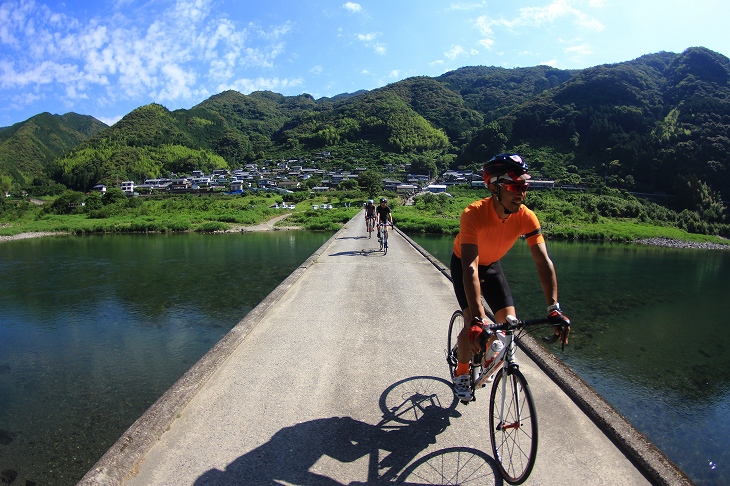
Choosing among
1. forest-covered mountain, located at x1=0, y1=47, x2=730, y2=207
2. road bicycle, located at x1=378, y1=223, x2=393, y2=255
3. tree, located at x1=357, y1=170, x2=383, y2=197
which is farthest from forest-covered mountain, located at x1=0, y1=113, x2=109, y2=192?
road bicycle, located at x1=378, y1=223, x2=393, y2=255

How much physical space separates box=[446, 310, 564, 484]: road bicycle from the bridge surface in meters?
0.15

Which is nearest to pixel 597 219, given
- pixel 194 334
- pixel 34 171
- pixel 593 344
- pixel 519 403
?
pixel 593 344

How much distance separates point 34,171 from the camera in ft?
405

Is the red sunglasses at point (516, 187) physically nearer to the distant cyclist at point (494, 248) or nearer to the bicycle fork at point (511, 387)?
the distant cyclist at point (494, 248)

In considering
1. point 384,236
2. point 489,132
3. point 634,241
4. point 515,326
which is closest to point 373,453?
point 515,326

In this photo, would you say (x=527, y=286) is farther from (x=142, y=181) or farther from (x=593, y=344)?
(x=142, y=181)

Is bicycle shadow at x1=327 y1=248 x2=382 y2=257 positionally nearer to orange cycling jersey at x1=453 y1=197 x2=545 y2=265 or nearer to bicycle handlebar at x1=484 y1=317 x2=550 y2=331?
orange cycling jersey at x1=453 y1=197 x2=545 y2=265

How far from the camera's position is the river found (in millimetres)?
6508

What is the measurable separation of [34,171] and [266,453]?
15556 centimetres

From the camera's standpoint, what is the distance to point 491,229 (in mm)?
3020

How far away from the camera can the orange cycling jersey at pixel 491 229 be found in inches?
115

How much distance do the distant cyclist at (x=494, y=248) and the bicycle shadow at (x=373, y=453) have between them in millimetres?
452

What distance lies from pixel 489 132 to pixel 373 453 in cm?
10852

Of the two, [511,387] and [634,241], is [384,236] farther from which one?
[634,241]
